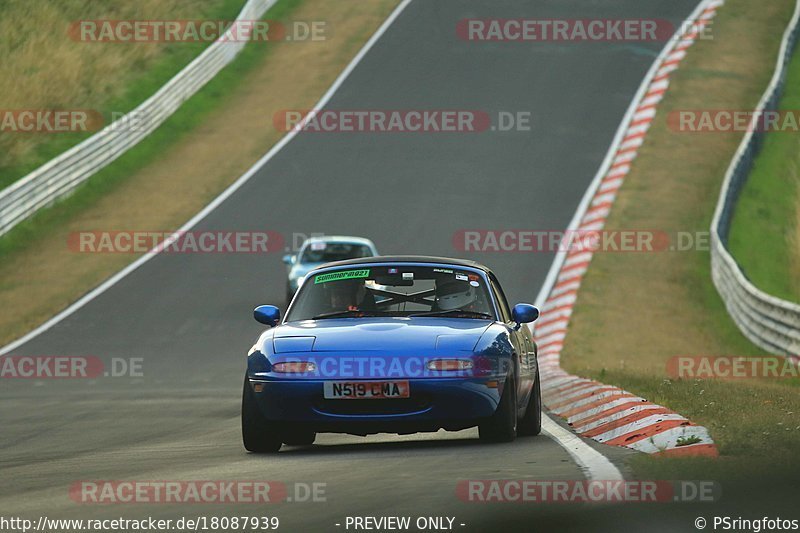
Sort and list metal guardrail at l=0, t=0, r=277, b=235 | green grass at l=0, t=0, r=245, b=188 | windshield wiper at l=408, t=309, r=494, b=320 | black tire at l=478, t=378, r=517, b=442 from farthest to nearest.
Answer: green grass at l=0, t=0, r=245, b=188 < metal guardrail at l=0, t=0, r=277, b=235 < windshield wiper at l=408, t=309, r=494, b=320 < black tire at l=478, t=378, r=517, b=442

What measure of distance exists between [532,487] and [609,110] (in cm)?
2927

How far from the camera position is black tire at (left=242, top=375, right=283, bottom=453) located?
32.0 feet

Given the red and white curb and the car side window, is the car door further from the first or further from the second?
the red and white curb

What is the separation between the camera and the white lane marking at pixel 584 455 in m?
7.91

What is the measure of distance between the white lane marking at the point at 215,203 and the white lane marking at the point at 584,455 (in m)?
11.2

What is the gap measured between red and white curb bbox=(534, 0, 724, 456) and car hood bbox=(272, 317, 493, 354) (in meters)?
1.22

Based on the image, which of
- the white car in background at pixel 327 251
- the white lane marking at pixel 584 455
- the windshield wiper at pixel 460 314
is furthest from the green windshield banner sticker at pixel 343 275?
the white car in background at pixel 327 251

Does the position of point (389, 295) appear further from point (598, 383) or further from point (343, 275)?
point (598, 383)

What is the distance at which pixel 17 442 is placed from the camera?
11586 millimetres

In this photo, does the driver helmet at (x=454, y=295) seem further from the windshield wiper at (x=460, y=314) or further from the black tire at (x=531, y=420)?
the black tire at (x=531, y=420)

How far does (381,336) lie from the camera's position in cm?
977

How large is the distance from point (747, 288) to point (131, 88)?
20.8 meters

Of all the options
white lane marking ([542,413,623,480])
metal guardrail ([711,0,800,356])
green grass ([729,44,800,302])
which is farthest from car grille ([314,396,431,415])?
green grass ([729,44,800,302])

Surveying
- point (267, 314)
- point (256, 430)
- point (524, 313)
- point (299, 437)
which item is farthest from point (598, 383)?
point (256, 430)
